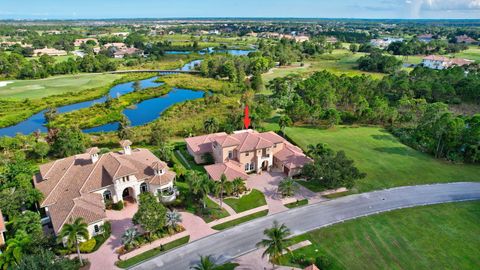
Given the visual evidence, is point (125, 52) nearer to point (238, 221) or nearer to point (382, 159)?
point (382, 159)

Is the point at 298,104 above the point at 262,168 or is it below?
above

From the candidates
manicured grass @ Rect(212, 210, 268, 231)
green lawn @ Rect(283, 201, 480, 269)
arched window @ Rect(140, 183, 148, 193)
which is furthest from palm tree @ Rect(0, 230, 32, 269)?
green lawn @ Rect(283, 201, 480, 269)

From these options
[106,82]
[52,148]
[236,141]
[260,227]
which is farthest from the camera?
[106,82]

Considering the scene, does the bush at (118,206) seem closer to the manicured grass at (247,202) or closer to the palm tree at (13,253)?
the palm tree at (13,253)

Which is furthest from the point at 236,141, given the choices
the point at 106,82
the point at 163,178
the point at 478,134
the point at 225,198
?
the point at 106,82

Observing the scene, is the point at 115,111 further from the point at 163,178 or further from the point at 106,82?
A: the point at 163,178

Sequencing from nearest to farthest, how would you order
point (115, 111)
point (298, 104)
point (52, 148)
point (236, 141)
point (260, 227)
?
point (260, 227) < point (236, 141) < point (52, 148) < point (298, 104) < point (115, 111)
